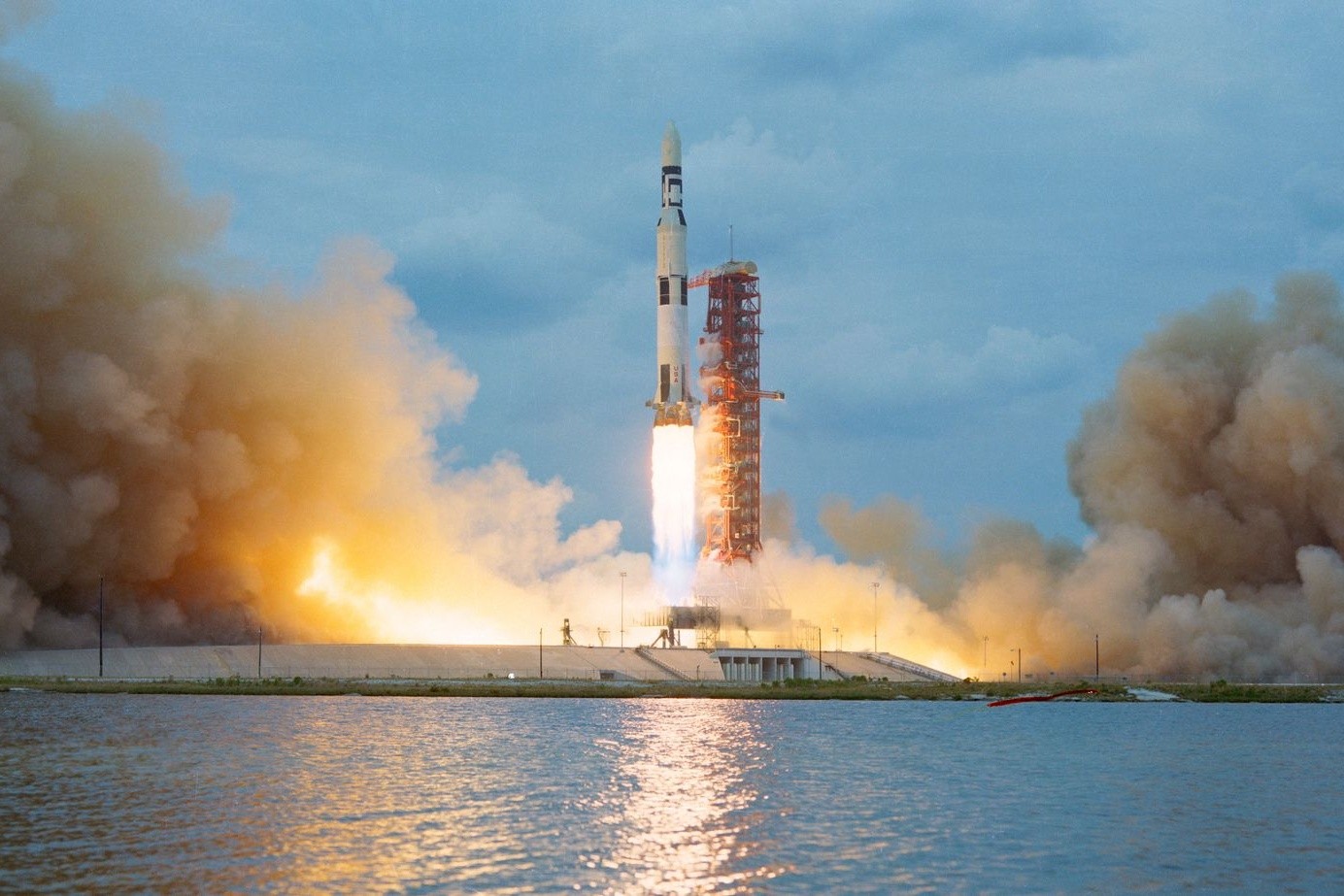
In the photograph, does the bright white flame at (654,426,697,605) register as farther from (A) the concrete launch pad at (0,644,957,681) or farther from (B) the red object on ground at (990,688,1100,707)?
(B) the red object on ground at (990,688,1100,707)

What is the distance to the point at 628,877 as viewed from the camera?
131 ft

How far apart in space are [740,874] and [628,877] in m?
2.68

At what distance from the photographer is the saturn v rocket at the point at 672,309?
126750 mm

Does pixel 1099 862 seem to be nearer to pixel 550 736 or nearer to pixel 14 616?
pixel 550 736

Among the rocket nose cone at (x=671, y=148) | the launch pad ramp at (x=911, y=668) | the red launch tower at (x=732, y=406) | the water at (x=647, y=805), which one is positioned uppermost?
the rocket nose cone at (x=671, y=148)

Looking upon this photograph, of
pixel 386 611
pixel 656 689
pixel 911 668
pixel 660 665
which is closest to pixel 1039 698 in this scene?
pixel 656 689

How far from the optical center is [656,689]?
382 feet

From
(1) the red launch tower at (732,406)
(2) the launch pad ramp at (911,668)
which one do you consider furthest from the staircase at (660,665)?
(2) the launch pad ramp at (911,668)

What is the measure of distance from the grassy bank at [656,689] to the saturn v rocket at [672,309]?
20241mm

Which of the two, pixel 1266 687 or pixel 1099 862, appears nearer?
pixel 1099 862

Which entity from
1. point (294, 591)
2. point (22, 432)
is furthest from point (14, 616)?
point (294, 591)

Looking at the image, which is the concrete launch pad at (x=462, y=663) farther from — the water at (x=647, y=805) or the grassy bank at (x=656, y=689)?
the water at (x=647, y=805)

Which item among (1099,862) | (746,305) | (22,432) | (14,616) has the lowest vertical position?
(1099,862)

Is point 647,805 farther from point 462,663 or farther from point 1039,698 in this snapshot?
point 462,663
